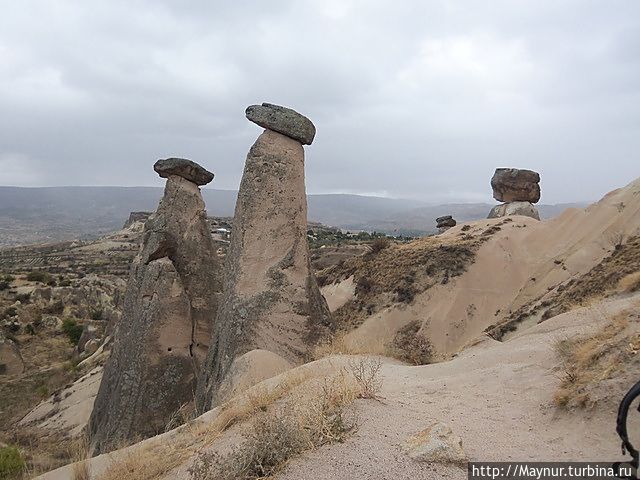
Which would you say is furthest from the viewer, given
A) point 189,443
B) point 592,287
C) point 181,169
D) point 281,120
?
point 181,169

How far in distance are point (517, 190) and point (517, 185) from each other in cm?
26

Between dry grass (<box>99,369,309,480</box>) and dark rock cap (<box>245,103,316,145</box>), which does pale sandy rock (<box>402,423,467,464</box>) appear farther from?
dark rock cap (<box>245,103,316,145</box>)

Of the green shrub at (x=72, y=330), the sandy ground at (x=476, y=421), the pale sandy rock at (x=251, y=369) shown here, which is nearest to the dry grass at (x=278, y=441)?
the sandy ground at (x=476, y=421)

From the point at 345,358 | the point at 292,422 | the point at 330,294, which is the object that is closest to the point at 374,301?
the point at 330,294

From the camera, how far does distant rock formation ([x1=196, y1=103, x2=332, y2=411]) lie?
819 centimetres

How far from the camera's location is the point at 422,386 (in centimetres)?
577

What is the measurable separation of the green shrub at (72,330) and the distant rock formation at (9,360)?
4.09 meters

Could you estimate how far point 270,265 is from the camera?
343 inches

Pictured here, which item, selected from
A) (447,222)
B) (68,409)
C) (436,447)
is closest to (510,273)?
(447,222)

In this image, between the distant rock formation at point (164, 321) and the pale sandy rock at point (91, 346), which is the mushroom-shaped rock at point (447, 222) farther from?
the distant rock formation at point (164, 321)

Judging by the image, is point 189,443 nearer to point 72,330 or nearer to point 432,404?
point 432,404

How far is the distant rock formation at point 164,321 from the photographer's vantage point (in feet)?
28.6

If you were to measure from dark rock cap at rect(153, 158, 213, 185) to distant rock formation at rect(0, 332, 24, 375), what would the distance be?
1147 centimetres

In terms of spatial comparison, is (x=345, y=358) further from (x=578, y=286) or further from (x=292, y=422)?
(x=578, y=286)
